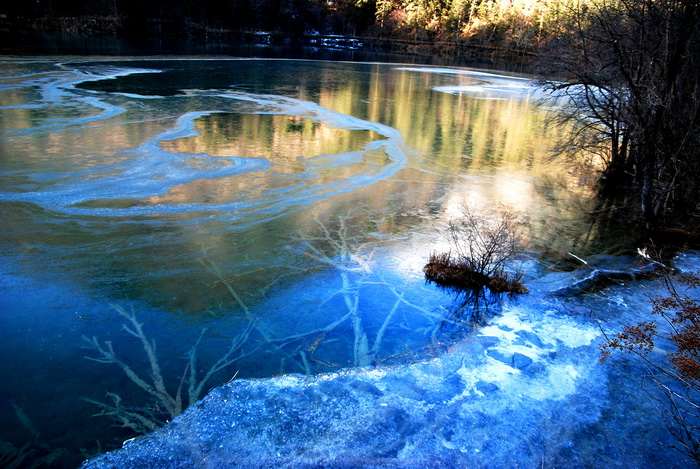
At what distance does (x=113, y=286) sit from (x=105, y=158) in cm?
565

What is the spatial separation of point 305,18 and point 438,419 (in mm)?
78922

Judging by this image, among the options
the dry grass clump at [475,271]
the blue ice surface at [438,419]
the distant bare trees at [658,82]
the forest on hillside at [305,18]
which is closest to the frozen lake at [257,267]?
the blue ice surface at [438,419]

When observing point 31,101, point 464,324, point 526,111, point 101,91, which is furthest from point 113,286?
point 526,111

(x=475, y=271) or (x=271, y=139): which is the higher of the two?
(x=271, y=139)

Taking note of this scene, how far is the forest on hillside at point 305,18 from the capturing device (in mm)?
49531

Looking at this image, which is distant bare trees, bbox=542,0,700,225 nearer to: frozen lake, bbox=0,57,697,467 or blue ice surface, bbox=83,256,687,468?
frozen lake, bbox=0,57,697,467

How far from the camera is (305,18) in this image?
241 feet

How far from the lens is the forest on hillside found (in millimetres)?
49531

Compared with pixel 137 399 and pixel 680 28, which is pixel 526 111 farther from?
pixel 137 399

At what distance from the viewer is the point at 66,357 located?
15.5 ft

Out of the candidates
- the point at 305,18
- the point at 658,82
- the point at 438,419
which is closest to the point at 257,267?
the point at 438,419

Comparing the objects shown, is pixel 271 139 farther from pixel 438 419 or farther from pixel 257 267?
pixel 438 419

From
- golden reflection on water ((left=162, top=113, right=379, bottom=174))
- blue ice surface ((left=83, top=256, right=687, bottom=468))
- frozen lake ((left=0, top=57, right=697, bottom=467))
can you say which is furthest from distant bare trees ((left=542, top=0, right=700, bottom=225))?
golden reflection on water ((left=162, top=113, right=379, bottom=174))

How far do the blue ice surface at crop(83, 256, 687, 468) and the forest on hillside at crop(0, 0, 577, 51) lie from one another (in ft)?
119
